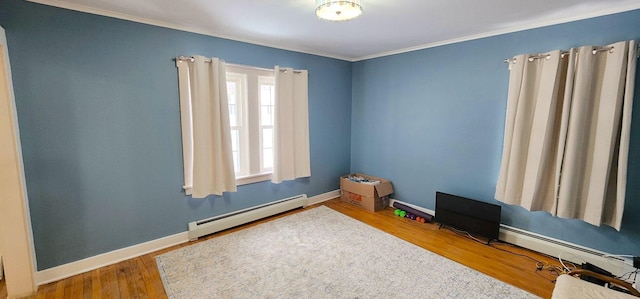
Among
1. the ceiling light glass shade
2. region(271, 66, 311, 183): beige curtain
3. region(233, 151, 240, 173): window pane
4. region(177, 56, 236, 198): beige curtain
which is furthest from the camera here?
region(271, 66, 311, 183): beige curtain

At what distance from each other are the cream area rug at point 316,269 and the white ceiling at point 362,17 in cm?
227

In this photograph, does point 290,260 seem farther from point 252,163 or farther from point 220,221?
point 252,163

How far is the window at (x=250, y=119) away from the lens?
3291 mm

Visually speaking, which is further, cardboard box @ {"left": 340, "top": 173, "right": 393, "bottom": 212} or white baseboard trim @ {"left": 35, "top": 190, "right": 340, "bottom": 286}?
cardboard box @ {"left": 340, "top": 173, "right": 393, "bottom": 212}

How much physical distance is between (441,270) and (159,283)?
8.08ft

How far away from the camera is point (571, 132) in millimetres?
2328

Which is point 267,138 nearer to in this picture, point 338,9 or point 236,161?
point 236,161

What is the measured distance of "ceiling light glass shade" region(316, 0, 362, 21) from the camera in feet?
6.05

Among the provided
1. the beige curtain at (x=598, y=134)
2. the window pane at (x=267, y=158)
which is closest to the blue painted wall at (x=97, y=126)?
the window pane at (x=267, y=158)

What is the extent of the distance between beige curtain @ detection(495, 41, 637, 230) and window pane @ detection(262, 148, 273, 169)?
2753mm

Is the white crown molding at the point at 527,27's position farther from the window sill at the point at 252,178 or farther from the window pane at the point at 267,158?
the window sill at the point at 252,178

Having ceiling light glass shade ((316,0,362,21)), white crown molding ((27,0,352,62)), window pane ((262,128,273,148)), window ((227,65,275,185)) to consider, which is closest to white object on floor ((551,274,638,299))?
ceiling light glass shade ((316,0,362,21))

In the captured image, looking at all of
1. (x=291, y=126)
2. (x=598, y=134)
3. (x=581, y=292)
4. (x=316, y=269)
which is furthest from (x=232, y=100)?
(x=598, y=134)

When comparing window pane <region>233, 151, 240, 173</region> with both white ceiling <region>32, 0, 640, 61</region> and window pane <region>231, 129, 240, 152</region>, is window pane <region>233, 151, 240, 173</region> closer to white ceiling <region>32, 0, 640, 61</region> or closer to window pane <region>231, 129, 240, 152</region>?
window pane <region>231, 129, 240, 152</region>
